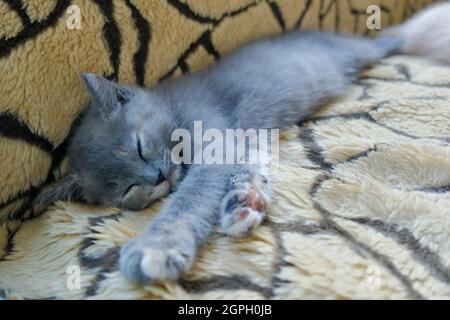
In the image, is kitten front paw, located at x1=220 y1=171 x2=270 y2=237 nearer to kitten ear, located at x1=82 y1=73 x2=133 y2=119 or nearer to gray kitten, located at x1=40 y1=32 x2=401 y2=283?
gray kitten, located at x1=40 y1=32 x2=401 y2=283

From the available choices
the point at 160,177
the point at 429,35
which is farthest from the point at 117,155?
the point at 429,35

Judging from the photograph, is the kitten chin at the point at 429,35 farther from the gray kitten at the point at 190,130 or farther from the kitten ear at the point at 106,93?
the kitten ear at the point at 106,93

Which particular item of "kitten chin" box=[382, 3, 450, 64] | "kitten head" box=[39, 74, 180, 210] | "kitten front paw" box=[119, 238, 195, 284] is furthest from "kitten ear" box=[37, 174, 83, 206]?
"kitten chin" box=[382, 3, 450, 64]

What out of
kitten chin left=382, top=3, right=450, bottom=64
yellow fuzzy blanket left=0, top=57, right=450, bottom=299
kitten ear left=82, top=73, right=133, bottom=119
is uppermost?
kitten chin left=382, top=3, right=450, bottom=64

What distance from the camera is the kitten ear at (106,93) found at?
3.08ft

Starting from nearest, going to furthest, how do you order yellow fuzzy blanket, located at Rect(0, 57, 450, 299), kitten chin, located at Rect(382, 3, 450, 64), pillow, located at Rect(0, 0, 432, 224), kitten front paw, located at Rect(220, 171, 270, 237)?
yellow fuzzy blanket, located at Rect(0, 57, 450, 299), kitten front paw, located at Rect(220, 171, 270, 237), pillow, located at Rect(0, 0, 432, 224), kitten chin, located at Rect(382, 3, 450, 64)

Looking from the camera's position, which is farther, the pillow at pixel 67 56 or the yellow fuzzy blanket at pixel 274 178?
the pillow at pixel 67 56

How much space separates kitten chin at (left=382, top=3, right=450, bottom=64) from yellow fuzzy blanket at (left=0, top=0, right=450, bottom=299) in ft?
0.55

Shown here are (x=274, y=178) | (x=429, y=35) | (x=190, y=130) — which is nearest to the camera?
(x=274, y=178)

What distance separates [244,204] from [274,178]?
13 centimetres

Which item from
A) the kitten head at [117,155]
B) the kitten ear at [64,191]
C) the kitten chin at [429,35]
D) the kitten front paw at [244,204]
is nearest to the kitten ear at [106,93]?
the kitten head at [117,155]

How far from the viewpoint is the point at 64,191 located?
0.93m

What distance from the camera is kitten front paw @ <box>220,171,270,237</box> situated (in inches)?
30.1

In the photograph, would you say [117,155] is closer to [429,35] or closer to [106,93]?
[106,93]
